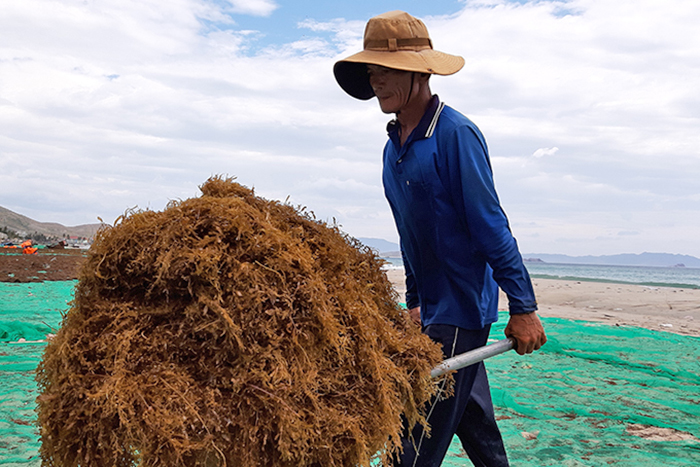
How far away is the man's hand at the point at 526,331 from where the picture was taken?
86.2 inches

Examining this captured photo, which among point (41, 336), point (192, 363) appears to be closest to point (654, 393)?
point (192, 363)

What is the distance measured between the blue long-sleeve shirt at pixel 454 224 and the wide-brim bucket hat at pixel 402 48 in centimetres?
19

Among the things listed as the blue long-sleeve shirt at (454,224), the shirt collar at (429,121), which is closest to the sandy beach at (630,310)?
the blue long-sleeve shirt at (454,224)

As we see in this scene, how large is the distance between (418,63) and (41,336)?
6624 millimetres

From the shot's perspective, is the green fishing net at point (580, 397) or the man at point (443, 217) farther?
the green fishing net at point (580, 397)

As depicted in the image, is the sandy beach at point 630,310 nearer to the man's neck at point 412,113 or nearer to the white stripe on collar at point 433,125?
the man's neck at point 412,113

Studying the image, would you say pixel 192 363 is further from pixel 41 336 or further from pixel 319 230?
pixel 41 336

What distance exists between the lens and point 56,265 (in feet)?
50.2

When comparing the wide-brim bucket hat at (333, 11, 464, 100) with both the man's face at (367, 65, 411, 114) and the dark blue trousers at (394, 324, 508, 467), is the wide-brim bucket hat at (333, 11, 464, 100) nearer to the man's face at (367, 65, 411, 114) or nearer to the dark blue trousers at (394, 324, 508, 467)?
the man's face at (367, 65, 411, 114)

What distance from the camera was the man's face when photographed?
2.31 metres

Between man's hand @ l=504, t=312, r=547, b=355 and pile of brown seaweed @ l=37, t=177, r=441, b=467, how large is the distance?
73 centimetres

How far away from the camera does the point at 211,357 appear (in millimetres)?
1440

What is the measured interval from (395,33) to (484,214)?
2.87 ft

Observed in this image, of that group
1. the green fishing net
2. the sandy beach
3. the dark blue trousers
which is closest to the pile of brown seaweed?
the dark blue trousers
